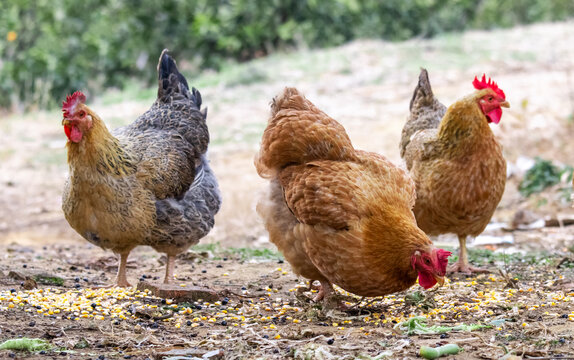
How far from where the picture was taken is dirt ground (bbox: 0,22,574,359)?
12.1ft

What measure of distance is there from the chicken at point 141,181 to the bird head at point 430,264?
6.96ft

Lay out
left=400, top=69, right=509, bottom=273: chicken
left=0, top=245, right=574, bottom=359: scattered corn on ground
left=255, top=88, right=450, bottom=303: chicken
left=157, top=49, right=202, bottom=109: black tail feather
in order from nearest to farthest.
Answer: left=0, top=245, right=574, bottom=359: scattered corn on ground → left=255, top=88, right=450, bottom=303: chicken → left=400, top=69, right=509, bottom=273: chicken → left=157, top=49, right=202, bottom=109: black tail feather

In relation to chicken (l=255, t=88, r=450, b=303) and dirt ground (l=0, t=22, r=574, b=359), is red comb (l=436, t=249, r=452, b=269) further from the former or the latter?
dirt ground (l=0, t=22, r=574, b=359)

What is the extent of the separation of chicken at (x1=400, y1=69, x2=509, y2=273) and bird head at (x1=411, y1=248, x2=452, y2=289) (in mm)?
1487

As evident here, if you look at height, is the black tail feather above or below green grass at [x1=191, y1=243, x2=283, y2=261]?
above

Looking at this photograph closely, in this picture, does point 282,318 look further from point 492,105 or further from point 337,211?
point 492,105

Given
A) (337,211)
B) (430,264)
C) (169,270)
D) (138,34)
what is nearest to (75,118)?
(169,270)

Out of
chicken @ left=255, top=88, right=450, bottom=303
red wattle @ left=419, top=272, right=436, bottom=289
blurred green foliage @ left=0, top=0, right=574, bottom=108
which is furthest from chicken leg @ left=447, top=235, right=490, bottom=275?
blurred green foliage @ left=0, top=0, right=574, bottom=108

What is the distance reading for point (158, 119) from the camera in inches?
234

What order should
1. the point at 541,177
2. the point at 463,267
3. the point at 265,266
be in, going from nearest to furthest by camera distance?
the point at 463,267
the point at 265,266
the point at 541,177

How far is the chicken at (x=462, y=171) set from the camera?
5395 mm

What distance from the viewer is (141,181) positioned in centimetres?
519

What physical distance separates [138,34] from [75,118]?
14.8 meters

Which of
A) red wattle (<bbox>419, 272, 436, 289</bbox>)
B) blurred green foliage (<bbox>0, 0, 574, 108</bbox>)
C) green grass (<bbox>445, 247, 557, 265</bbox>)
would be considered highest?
blurred green foliage (<bbox>0, 0, 574, 108</bbox>)
